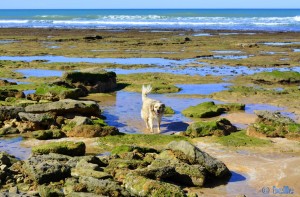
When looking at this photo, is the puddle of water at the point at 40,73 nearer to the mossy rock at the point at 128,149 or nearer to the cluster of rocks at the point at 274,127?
the cluster of rocks at the point at 274,127

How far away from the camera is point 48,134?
15211mm

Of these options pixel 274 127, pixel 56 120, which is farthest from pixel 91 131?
pixel 274 127

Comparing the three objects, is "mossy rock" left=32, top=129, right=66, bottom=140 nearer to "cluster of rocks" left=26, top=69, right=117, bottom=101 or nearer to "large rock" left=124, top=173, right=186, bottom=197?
"large rock" left=124, top=173, right=186, bottom=197

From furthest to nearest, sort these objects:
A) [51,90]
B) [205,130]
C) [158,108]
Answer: [51,90]
[158,108]
[205,130]

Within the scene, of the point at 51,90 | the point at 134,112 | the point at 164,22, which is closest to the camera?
the point at 134,112

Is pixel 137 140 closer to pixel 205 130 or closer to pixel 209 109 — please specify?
pixel 205 130

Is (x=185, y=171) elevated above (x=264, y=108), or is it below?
above

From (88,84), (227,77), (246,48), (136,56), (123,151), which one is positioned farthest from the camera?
(246,48)

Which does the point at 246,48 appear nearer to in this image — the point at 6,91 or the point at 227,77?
the point at 227,77

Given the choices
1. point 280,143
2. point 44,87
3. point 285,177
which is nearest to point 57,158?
point 285,177

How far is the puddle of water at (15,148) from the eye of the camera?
528 inches

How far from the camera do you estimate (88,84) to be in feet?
78.9

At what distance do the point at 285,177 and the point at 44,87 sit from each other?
42.4 feet

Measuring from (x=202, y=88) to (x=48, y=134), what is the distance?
11150 millimetres
